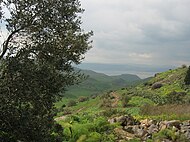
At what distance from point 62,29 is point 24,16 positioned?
4.34 ft

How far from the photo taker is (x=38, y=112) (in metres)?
9.41

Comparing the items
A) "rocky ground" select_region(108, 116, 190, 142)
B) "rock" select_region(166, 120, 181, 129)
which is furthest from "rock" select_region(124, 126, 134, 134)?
"rock" select_region(166, 120, 181, 129)

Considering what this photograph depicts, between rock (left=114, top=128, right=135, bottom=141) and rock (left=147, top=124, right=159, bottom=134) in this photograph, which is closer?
rock (left=114, top=128, right=135, bottom=141)

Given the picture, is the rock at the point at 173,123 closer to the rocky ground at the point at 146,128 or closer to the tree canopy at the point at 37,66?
the rocky ground at the point at 146,128

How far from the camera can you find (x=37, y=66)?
8828mm

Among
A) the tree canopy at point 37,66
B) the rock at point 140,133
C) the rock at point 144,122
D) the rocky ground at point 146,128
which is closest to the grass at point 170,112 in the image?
the rock at point 144,122

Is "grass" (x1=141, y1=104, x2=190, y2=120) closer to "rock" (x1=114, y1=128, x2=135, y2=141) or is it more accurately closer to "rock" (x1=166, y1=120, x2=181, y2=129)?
"rock" (x1=166, y1=120, x2=181, y2=129)

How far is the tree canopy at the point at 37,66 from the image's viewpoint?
28.3ft

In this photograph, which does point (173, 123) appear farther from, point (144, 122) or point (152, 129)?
point (144, 122)

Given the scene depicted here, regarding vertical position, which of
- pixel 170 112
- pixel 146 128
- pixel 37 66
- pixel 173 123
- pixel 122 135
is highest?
pixel 37 66

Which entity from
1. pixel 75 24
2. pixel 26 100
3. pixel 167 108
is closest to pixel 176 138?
pixel 167 108

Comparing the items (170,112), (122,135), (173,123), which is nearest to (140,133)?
(122,135)

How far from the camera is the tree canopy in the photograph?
28.3 ft

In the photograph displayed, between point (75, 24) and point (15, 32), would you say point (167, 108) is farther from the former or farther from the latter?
point (15, 32)
